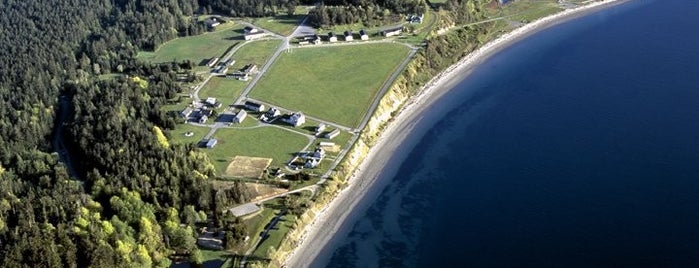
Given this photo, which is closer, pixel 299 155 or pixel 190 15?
pixel 299 155

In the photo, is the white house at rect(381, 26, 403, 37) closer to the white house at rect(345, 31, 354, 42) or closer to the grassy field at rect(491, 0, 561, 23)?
the white house at rect(345, 31, 354, 42)

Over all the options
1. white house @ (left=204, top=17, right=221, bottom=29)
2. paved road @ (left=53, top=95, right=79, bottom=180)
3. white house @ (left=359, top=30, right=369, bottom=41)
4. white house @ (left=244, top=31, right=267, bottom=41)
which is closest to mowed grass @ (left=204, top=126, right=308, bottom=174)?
paved road @ (left=53, top=95, right=79, bottom=180)

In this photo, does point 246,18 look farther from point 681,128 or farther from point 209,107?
point 681,128

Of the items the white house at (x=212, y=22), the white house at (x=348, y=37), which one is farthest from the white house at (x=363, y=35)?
the white house at (x=212, y=22)

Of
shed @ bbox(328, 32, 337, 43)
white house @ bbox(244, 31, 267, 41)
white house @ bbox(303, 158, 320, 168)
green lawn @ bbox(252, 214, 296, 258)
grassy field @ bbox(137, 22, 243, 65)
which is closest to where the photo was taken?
green lawn @ bbox(252, 214, 296, 258)

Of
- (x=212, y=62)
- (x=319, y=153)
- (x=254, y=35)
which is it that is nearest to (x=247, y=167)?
(x=319, y=153)

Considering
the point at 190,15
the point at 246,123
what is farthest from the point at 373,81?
the point at 190,15

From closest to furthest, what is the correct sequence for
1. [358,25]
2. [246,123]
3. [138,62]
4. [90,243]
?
[90,243] → [246,123] → [138,62] → [358,25]

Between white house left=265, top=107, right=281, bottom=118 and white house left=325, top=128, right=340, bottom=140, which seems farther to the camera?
white house left=265, top=107, right=281, bottom=118
